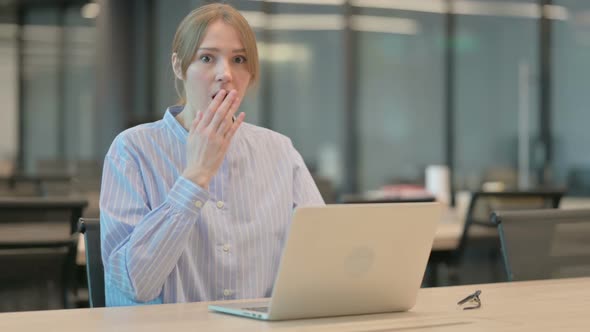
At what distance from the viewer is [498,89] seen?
995cm

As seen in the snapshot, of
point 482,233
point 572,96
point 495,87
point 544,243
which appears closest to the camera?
point 544,243

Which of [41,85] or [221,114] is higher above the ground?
[41,85]

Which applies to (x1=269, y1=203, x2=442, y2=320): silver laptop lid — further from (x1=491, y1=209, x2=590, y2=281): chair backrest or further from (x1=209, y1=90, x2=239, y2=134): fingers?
(x1=491, y1=209, x2=590, y2=281): chair backrest

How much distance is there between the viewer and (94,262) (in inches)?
83.3

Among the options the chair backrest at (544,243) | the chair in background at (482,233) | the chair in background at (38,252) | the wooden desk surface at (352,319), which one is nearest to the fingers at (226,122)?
the wooden desk surface at (352,319)

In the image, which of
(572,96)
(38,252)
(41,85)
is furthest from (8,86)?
(38,252)

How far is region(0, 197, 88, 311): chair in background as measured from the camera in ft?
9.14

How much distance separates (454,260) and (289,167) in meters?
2.39

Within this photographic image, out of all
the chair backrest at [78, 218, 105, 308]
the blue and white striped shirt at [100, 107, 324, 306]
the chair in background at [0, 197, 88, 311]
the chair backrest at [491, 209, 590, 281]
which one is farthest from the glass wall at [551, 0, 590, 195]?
the chair backrest at [78, 218, 105, 308]

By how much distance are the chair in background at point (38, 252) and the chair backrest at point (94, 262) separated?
2.38ft

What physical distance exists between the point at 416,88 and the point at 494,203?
18.7ft

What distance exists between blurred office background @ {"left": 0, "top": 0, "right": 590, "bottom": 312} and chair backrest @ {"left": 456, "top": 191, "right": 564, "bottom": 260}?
4.83 m

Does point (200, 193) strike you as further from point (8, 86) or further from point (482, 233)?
point (8, 86)

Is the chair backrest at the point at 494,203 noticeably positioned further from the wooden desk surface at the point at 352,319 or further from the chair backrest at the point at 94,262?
the chair backrest at the point at 94,262
